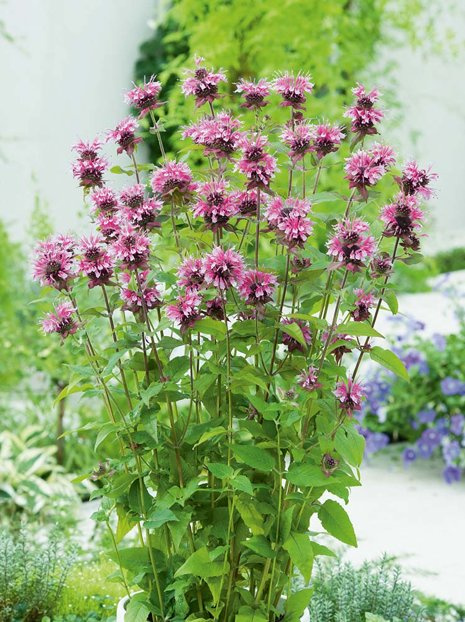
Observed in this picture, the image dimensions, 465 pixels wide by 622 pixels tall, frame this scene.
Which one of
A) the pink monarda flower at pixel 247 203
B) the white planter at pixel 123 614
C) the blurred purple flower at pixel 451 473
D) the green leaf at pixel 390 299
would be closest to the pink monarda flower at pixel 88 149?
the pink monarda flower at pixel 247 203

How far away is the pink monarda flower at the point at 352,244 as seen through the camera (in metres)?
1.23

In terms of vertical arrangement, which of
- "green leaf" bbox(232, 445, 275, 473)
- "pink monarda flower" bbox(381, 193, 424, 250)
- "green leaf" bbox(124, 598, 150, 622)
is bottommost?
"green leaf" bbox(124, 598, 150, 622)

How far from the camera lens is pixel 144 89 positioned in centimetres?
135

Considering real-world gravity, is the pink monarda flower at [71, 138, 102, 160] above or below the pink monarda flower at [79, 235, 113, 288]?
above

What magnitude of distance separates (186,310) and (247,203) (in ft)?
0.62

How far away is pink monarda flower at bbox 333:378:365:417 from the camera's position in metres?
1.32

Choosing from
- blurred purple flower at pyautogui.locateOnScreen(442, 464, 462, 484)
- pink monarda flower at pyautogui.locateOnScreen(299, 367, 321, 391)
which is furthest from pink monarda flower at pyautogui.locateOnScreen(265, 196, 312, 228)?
blurred purple flower at pyautogui.locateOnScreen(442, 464, 462, 484)

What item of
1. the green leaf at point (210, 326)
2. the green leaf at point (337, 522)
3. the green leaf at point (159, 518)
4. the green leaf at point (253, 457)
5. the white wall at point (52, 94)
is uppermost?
the white wall at point (52, 94)

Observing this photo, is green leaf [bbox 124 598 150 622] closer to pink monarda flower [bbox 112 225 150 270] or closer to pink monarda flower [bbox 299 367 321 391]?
pink monarda flower [bbox 299 367 321 391]

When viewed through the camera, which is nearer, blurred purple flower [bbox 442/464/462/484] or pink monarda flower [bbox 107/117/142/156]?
pink monarda flower [bbox 107/117/142/156]

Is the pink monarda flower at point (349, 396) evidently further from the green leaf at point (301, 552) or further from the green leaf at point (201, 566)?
the green leaf at point (201, 566)

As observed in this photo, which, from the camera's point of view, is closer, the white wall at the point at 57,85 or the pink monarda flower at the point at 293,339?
the pink monarda flower at the point at 293,339

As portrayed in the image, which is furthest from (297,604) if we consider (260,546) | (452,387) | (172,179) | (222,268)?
(452,387)

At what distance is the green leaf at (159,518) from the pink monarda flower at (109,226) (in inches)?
16.2
